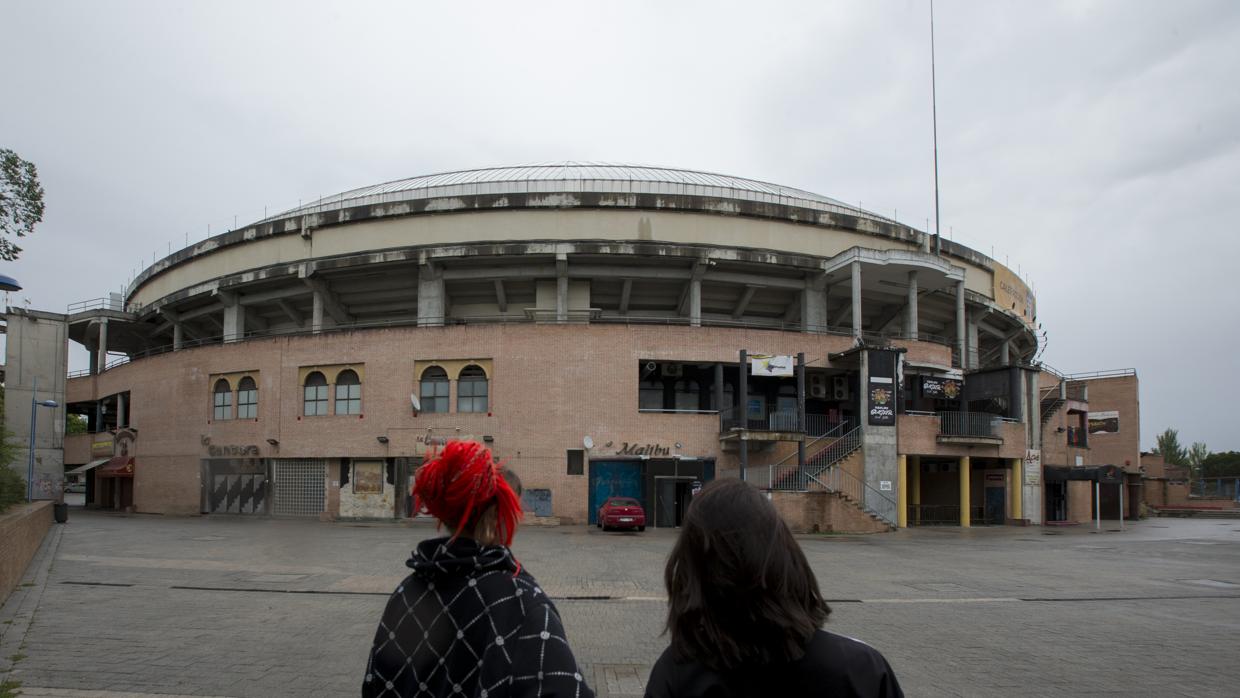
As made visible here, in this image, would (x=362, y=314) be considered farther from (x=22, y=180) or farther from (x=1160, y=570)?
(x=1160, y=570)

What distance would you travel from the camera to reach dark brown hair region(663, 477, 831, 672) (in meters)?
2.17

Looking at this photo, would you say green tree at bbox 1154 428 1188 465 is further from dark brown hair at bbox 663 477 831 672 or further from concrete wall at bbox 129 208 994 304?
Result: dark brown hair at bbox 663 477 831 672

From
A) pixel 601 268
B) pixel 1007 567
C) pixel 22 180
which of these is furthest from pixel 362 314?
pixel 1007 567

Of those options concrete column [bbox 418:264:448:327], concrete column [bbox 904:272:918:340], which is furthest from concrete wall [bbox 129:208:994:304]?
concrete column [bbox 904:272:918:340]

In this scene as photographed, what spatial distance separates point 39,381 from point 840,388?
4104cm

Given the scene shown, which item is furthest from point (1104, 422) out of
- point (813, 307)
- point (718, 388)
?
point (718, 388)

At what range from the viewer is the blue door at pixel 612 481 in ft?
107

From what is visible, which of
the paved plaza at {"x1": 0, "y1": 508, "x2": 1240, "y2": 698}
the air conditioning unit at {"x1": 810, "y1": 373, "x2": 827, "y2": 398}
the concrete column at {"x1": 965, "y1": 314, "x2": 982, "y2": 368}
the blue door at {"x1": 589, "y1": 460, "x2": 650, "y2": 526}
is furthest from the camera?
the concrete column at {"x1": 965, "y1": 314, "x2": 982, "y2": 368}

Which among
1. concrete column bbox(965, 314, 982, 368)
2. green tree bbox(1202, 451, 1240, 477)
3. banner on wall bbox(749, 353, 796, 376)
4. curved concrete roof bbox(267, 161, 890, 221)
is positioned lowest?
green tree bbox(1202, 451, 1240, 477)

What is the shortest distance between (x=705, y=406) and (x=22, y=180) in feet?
85.4

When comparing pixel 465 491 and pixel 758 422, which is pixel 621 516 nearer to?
pixel 758 422

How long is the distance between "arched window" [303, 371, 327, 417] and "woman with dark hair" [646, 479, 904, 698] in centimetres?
3577

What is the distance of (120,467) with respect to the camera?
42.8 meters

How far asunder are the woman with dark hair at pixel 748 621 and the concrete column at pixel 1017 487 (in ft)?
124
